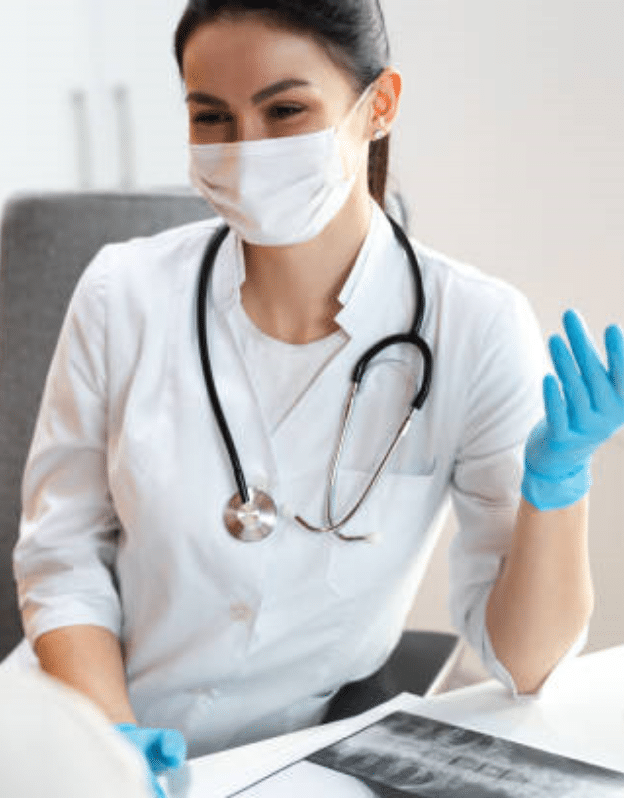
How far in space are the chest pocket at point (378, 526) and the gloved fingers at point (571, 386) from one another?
20 centimetres

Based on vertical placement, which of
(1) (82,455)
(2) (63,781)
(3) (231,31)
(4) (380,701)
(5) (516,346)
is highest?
(3) (231,31)

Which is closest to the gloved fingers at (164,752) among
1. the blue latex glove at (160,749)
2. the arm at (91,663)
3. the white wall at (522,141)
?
the blue latex glove at (160,749)

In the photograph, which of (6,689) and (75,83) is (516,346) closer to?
(6,689)

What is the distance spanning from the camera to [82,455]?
3.88 feet

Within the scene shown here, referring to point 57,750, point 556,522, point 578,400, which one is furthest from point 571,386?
point 57,750

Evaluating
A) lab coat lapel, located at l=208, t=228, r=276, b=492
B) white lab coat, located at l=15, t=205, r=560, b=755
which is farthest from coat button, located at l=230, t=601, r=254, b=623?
lab coat lapel, located at l=208, t=228, r=276, b=492

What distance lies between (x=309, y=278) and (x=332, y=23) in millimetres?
235

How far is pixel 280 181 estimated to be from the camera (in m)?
1.07

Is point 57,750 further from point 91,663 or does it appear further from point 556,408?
point 91,663

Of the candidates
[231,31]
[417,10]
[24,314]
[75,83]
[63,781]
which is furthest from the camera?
[75,83]

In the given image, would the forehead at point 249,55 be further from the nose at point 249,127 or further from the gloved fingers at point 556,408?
the gloved fingers at point 556,408

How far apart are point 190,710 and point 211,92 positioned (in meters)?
0.59

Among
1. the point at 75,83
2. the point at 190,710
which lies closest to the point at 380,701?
the point at 190,710

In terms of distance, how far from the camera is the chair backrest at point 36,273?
4.78 ft
